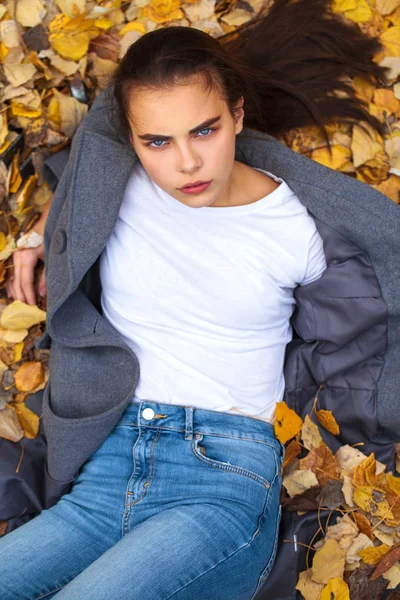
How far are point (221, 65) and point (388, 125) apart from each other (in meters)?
0.73

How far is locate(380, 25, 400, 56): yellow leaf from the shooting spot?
6.82ft

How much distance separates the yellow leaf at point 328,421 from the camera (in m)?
1.92

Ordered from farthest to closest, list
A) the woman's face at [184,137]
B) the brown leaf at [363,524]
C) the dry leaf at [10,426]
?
the dry leaf at [10,426] < the brown leaf at [363,524] < the woman's face at [184,137]

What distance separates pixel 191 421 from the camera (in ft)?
5.66

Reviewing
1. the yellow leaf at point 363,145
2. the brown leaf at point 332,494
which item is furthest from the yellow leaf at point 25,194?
the brown leaf at point 332,494

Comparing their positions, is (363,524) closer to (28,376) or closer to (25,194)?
(28,376)

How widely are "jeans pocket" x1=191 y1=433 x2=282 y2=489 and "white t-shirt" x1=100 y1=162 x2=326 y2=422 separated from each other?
9cm

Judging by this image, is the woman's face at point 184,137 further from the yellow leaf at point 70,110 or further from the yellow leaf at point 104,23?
the yellow leaf at point 104,23

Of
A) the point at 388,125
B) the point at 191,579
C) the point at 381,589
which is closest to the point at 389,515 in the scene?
the point at 381,589

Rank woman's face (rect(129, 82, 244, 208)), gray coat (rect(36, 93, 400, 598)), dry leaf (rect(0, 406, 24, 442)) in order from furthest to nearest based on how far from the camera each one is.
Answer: dry leaf (rect(0, 406, 24, 442)), gray coat (rect(36, 93, 400, 598)), woman's face (rect(129, 82, 244, 208))

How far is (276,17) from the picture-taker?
1.93 meters

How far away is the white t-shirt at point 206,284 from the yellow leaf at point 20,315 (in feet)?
1.08

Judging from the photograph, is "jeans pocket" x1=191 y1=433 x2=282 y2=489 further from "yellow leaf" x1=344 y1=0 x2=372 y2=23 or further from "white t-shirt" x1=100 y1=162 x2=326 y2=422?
"yellow leaf" x1=344 y1=0 x2=372 y2=23

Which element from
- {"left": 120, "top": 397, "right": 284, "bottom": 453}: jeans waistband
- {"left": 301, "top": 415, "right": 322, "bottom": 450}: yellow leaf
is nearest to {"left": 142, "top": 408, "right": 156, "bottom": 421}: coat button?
{"left": 120, "top": 397, "right": 284, "bottom": 453}: jeans waistband
